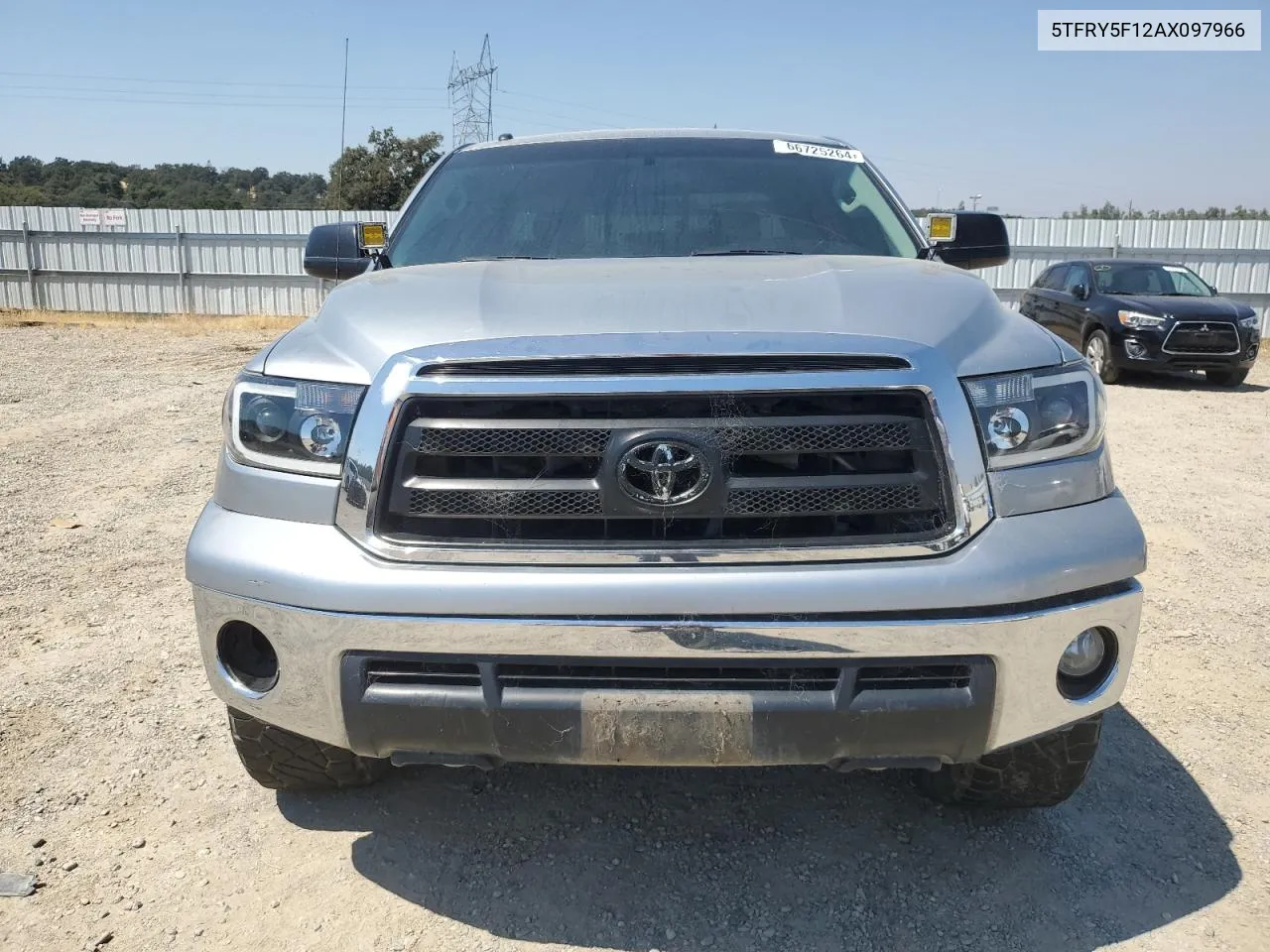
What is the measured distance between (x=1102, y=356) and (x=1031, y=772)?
11517mm

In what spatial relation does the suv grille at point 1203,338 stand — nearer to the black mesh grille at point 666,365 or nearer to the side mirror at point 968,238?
the side mirror at point 968,238

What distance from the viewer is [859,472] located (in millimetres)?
2070

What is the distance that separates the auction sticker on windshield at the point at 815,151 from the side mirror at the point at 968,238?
0.43m

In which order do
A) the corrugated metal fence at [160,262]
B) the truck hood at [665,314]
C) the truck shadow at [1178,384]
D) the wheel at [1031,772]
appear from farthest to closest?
the corrugated metal fence at [160,262], the truck shadow at [1178,384], the wheel at [1031,772], the truck hood at [665,314]

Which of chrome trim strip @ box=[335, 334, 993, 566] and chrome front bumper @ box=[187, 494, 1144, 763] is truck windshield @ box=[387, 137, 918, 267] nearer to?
chrome trim strip @ box=[335, 334, 993, 566]

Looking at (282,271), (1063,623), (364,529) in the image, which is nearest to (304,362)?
(364,529)

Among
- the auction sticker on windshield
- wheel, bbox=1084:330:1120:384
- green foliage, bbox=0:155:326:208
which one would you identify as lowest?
wheel, bbox=1084:330:1120:384

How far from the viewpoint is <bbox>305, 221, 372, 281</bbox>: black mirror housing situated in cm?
364

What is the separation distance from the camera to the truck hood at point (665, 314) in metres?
2.08

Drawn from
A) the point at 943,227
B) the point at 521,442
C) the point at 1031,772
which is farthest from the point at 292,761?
the point at 943,227

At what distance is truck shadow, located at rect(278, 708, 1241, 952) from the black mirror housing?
1890 mm

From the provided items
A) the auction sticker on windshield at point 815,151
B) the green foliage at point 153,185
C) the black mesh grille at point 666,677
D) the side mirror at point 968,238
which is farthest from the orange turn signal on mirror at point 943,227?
the green foliage at point 153,185

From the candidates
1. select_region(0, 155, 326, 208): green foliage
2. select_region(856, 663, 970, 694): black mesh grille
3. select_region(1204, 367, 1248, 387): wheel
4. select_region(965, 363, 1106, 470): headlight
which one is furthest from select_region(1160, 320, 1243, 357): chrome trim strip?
select_region(0, 155, 326, 208): green foliage

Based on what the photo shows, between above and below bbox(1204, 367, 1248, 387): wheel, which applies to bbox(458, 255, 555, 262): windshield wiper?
above
